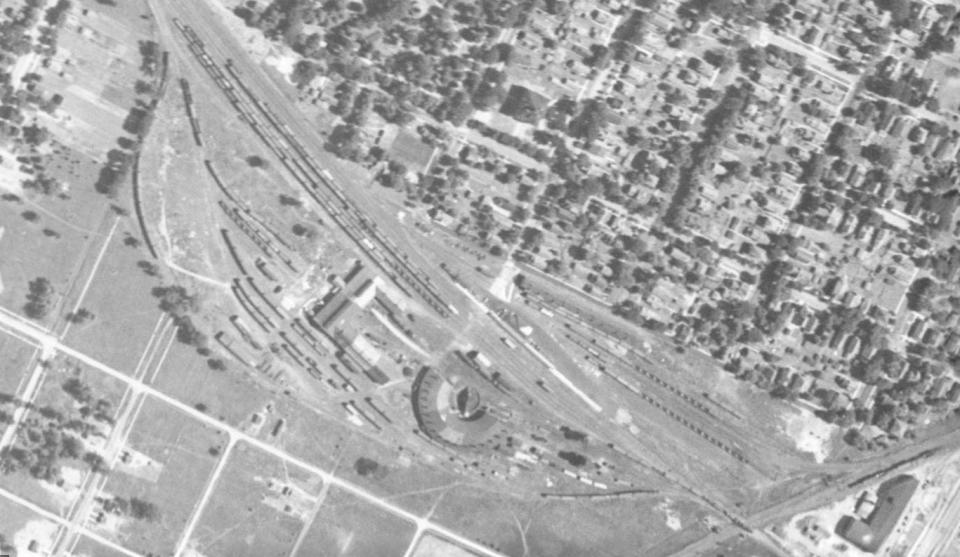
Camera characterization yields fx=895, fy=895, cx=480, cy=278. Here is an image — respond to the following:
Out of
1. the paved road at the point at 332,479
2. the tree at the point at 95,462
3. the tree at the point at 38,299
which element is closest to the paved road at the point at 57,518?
the tree at the point at 95,462

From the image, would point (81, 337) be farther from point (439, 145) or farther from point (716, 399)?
point (716, 399)

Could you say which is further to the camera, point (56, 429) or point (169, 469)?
point (56, 429)

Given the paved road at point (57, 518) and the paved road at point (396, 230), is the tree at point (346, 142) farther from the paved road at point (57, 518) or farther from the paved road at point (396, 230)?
the paved road at point (57, 518)

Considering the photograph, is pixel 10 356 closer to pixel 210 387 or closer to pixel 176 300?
pixel 176 300

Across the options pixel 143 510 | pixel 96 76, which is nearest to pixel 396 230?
pixel 96 76

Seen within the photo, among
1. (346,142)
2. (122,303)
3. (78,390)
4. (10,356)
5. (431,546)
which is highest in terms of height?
(346,142)

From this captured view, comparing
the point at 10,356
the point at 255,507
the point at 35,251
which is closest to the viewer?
the point at 255,507
